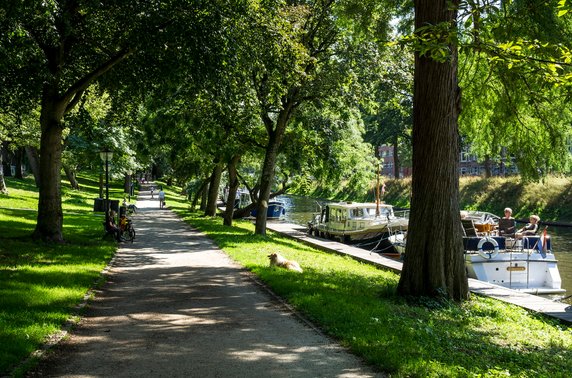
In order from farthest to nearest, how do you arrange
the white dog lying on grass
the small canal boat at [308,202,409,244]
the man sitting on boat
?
the small canal boat at [308,202,409,244]
the man sitting on boat
the white dog lying on grass

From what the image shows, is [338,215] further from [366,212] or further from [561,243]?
[561,243]

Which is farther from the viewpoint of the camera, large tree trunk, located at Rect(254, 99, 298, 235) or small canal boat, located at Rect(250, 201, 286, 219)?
small canal boat, located at Rect(250, 201, 286, 219)

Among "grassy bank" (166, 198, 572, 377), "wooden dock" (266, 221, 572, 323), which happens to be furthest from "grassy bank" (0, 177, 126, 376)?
"wooden dock" (266, 221, 572, 323)

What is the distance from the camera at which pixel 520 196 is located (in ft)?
158

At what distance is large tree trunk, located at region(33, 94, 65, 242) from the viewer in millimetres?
15852

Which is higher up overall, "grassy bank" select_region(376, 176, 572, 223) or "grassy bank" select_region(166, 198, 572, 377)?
"grassy bank" select_region(376, 176, 572, 223)

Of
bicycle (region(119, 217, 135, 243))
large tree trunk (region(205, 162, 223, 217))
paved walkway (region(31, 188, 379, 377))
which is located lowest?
paved walkway (region(31, 188, 379, 377))

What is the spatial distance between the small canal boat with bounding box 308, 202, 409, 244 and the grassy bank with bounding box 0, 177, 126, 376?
1471cm

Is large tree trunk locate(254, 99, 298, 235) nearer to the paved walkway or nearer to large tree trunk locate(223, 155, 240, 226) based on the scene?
large tree trunk locate(223, 155, 240, 226)

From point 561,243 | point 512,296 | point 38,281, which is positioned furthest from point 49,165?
point 561,243

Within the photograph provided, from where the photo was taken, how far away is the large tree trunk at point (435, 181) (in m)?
10.4

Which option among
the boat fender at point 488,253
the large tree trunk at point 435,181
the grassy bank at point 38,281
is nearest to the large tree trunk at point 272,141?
the grassy bank at point 38,281

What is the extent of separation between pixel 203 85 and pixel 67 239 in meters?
6.75

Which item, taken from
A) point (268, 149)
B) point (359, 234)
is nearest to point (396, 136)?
point (359, 234)
